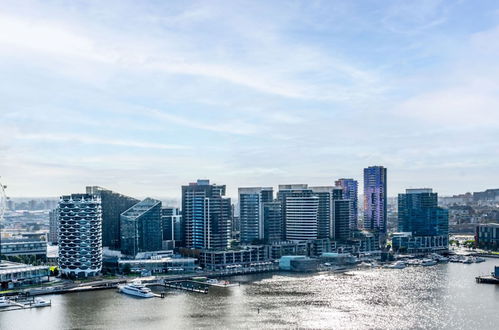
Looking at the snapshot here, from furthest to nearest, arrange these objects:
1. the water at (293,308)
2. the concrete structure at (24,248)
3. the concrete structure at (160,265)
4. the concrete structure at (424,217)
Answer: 1. the concrete structure at (424,217)
2. the concrete structure at (24,248)
3. the concrete structure at (160,265)
4. the water at (293,308)

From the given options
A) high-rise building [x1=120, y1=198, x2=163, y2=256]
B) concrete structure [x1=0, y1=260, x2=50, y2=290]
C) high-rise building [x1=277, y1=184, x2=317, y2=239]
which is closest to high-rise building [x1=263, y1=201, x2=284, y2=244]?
high-rise building [x1=277, y1=184, x2=317, y2=239]

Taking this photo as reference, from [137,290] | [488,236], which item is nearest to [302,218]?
[488,236]

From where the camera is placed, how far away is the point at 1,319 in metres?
47.9

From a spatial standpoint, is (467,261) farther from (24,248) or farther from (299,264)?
(24,248)

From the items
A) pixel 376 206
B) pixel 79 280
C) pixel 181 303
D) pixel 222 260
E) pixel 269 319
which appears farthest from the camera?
pixel 376 206

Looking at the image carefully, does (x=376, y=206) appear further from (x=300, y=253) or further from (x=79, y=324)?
(x=79, y=324)

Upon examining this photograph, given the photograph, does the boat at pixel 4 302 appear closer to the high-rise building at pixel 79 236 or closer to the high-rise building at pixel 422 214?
the high-rise building at pixel 79 236

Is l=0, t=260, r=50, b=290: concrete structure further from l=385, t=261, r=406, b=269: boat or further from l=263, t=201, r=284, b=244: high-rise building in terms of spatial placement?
l=385, t=261, r=406, b=269: boat

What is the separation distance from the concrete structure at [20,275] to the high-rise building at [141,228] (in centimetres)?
1543

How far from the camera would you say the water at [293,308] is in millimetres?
44969

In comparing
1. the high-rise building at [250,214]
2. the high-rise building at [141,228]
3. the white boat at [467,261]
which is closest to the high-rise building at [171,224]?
the high-rise building at [141,228]

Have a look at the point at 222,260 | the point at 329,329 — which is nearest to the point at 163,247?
the point at 222,260

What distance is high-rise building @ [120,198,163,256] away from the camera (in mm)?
80938

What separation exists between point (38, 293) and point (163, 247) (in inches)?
1116
